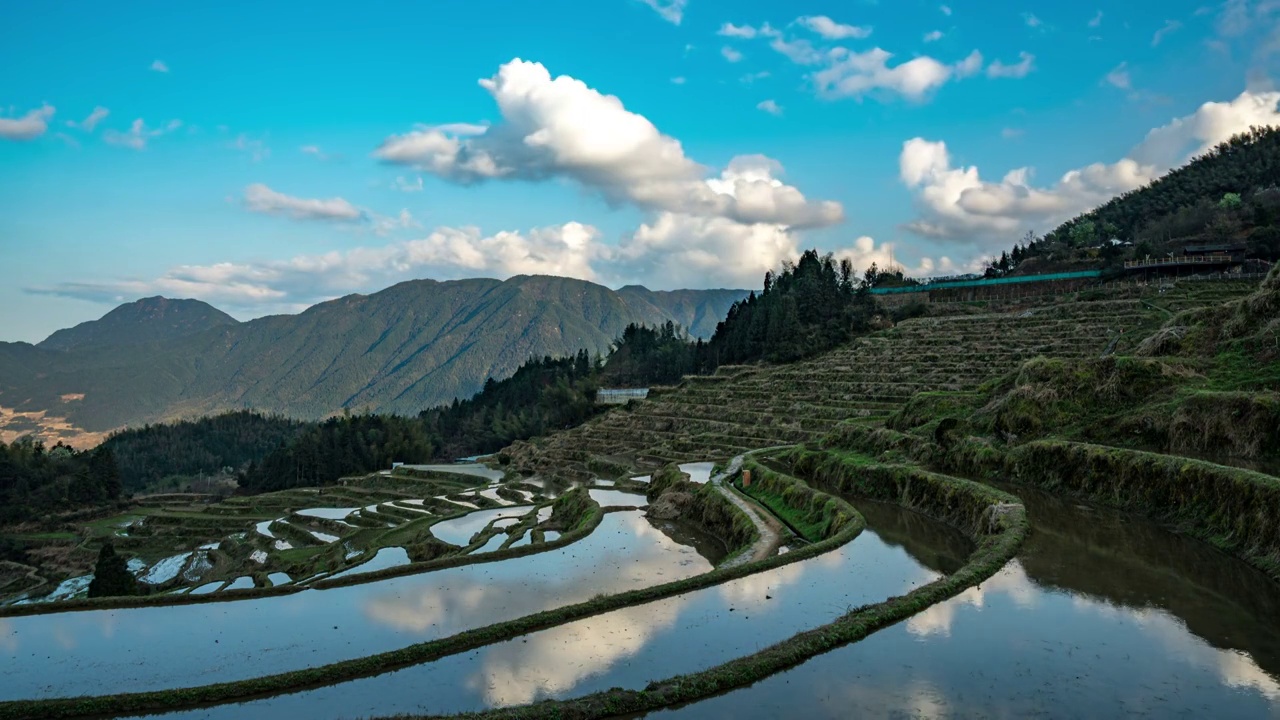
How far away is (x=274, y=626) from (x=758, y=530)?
577 inches

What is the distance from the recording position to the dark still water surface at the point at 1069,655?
973 cm

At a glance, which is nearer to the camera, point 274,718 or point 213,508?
point 274,718

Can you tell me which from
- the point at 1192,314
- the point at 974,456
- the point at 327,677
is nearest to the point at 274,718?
the point at 327,677

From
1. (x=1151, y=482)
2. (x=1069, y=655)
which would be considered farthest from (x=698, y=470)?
(x=1069, y=655)

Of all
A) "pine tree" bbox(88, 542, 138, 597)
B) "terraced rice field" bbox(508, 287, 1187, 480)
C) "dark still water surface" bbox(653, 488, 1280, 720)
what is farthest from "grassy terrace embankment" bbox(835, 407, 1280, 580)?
"pine tree" bbox(88, 542, 138, 597)

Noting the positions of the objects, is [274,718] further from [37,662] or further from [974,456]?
[974,456]

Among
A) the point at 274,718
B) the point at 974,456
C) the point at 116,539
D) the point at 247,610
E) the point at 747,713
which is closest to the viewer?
the point at 747,713

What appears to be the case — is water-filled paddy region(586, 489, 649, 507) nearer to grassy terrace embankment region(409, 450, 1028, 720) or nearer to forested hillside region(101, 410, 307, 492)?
grassy terrace embankment region(409, 450, 1028, 720)

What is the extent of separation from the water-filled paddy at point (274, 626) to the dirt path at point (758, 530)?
1945mm

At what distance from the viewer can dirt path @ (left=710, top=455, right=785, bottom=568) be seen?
21.1 meters

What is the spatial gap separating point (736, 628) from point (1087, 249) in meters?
108

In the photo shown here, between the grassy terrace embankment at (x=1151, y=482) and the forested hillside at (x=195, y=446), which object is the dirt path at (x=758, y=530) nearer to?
the grassy terrace embankment at (x=1151, y=482)

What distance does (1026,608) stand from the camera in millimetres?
13344

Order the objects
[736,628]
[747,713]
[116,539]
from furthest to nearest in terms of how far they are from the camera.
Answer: [116,539] → [736,628] → [747,713]
